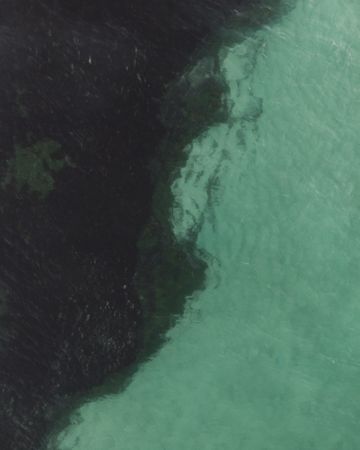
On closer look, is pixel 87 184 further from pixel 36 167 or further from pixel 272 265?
pixel 272 265

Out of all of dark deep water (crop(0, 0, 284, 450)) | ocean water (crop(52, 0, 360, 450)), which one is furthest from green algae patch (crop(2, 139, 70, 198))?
ocean water (crop(52, 0, 360, 450))

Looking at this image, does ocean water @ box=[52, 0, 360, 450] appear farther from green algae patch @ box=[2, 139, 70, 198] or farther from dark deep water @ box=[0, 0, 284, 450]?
green algae patch @ box=[2, 139, 70, 198]

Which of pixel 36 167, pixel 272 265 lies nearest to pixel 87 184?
pixel 36 167

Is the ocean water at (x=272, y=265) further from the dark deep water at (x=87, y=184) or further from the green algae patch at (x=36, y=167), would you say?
the green algae patch at (x=36, y=167)

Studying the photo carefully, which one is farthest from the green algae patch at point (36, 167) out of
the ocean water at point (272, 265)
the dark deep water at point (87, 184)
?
the ocean water at point (272, 265)

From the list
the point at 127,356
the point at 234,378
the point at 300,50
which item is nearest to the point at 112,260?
the point at 127,356
